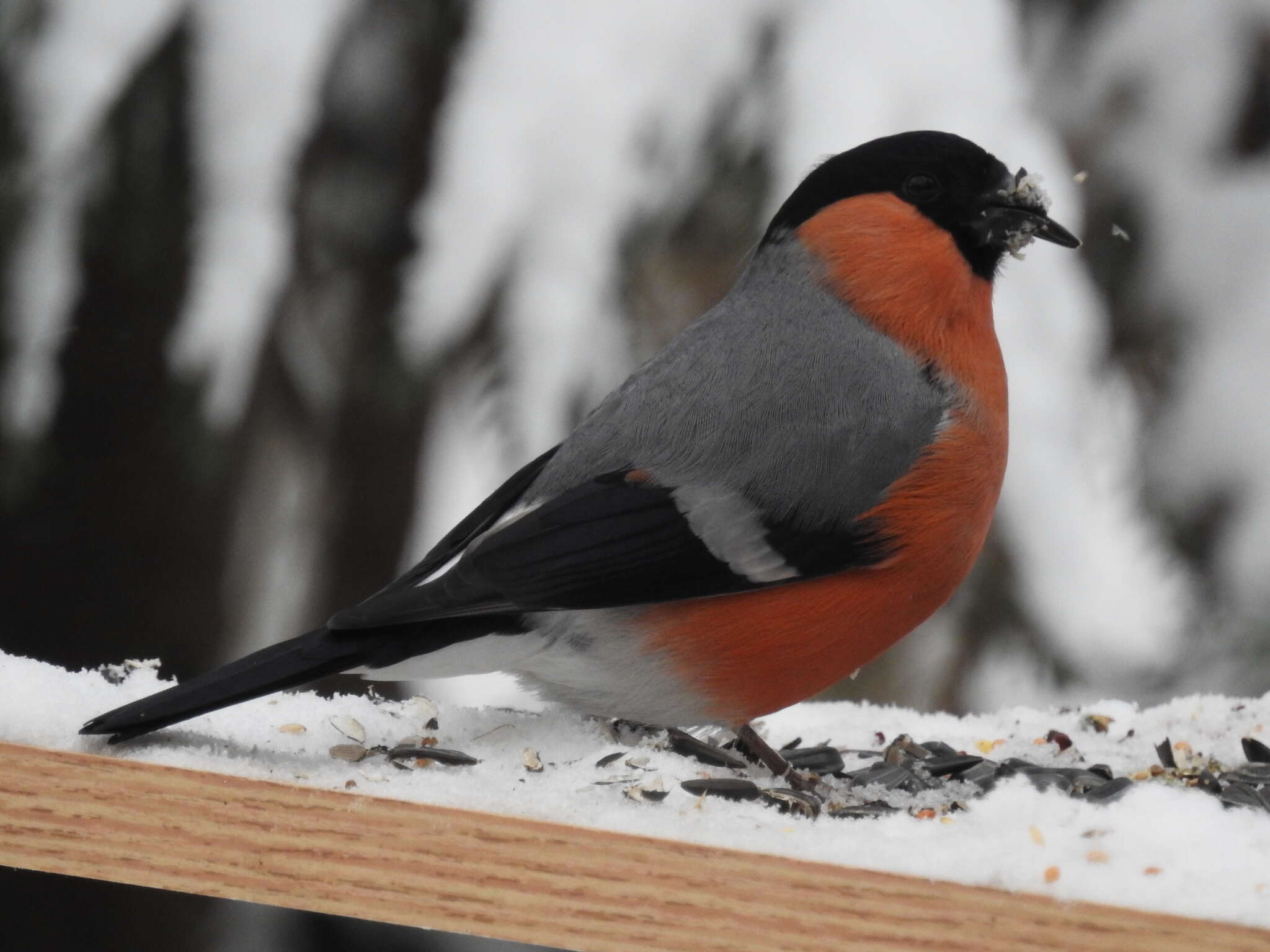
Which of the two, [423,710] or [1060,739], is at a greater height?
[1060,739]

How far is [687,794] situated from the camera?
4.87 feet

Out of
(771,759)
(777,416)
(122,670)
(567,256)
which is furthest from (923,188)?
(122,670)

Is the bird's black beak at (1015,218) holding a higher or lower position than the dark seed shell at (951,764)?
higher

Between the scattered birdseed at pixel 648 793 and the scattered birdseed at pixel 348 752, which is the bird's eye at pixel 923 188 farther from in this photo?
the scattered birdseed at pixel 348 752

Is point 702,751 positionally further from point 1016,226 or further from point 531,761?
point 1016,226

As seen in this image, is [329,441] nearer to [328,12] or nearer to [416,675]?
[328,12]

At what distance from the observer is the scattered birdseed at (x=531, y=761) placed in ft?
5.05

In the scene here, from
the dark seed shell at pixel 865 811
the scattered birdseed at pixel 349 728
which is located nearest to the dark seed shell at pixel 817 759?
the dark seed shell at pixel 865 811

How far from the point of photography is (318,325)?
248 cm

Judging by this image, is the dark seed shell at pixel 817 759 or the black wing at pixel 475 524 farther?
the dark seed shell at pixel 817 759

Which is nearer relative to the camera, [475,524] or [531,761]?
[531,761]

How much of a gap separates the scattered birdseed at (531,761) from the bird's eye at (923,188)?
0.90 meters

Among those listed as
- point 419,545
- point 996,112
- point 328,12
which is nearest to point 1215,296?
point 996,112

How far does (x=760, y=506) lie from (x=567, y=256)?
0.84 metres
